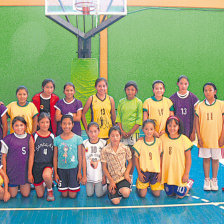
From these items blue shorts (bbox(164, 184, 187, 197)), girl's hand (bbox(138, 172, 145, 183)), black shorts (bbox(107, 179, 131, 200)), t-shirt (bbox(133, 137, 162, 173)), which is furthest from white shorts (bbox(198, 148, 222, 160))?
black shorts (bbox(107, 179, 131, 200))

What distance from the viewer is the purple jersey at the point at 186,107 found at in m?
3.61

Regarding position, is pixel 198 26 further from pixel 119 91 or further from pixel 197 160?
pixel 197 160

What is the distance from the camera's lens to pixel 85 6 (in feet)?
15.7

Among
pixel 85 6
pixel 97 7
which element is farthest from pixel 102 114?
pixel 85 6

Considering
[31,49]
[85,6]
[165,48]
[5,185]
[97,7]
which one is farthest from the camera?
[165,48]

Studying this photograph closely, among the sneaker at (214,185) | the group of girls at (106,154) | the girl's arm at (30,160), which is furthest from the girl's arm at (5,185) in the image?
the sneaker at (214,185)

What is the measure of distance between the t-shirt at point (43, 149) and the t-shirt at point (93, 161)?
430 mm

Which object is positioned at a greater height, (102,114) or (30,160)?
(102,114)

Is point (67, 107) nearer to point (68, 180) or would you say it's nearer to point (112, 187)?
point (68, 180)

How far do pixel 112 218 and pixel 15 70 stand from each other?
18.8ft

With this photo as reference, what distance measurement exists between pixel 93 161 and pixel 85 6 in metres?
2.96

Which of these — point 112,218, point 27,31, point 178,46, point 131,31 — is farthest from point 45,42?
point 112,218

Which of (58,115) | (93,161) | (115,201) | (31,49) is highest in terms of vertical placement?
(31,49)

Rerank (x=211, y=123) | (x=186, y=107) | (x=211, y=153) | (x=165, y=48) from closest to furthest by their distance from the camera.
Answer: (x=211, y=123), (x=211, y=153), (x=186, y=107), (x=165, y=48)
